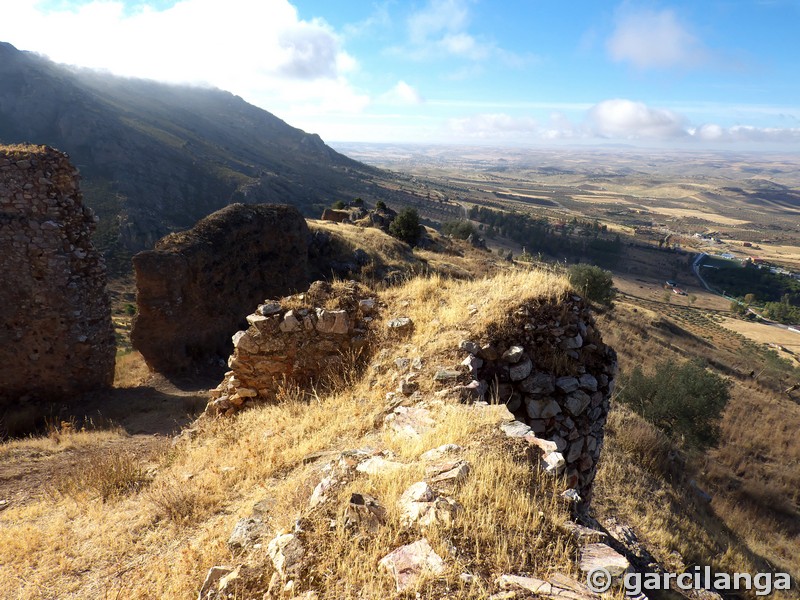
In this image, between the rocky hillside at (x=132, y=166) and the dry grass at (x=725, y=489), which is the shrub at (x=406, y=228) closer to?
the dry grass at (x=725, y=489)

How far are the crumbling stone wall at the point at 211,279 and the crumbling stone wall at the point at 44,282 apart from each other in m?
2.69

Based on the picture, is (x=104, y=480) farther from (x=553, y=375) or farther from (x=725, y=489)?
(x=725, y=489)

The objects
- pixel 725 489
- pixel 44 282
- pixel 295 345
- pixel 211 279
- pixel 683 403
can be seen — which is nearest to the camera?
pixel 295 345

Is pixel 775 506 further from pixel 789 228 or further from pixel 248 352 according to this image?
pixel 789 228

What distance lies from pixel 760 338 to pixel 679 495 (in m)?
54.4

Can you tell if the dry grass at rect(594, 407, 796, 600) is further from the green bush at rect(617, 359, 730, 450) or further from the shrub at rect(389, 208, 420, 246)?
the shrub at rect(389, 208, 420, 246)

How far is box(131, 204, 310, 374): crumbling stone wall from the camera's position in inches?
615

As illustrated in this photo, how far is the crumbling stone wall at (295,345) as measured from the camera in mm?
7764

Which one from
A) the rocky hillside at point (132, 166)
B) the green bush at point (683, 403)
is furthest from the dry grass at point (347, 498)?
the rocky hillside at point (132, 166)

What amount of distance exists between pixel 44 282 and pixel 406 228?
2723cm

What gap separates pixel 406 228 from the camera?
1438 inches

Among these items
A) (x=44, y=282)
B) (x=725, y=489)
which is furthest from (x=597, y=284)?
(x=44, y=282)

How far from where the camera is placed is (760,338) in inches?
1980

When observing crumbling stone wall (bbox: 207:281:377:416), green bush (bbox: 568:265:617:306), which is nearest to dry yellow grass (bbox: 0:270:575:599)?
crumbling stone wall (bbox: 207:281:377:416)
